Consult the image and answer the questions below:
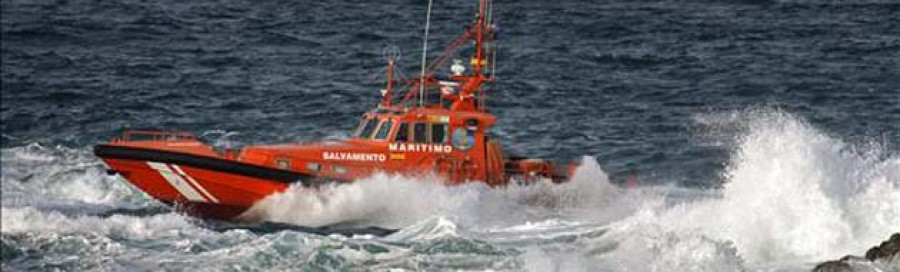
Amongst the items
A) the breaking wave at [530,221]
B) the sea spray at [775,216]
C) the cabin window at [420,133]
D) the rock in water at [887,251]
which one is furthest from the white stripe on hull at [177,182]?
the rock in water at [887,251]

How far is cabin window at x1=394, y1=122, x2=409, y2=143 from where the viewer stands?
86.0 feet

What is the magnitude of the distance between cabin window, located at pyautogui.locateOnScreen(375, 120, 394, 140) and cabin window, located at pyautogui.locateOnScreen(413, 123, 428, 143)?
15.9 inches

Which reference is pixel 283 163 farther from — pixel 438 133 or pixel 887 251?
pixel 887 251

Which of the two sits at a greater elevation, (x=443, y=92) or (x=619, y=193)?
(x=443, y=92)

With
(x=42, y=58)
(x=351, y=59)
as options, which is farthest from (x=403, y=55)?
(x=42, y=58)

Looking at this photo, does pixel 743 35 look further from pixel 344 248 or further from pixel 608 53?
pixel 344 248

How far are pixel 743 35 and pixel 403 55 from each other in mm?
10129

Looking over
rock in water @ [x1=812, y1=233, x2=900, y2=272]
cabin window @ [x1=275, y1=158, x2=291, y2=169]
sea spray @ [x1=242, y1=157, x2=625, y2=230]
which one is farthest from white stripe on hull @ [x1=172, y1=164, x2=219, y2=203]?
rock in water @ [x1=812, y1=233, x2=900, y2=272]

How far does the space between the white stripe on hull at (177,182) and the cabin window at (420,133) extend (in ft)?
12.1

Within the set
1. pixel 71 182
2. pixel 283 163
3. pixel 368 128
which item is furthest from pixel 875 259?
pixel 71 182

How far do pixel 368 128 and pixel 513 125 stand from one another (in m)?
8.63

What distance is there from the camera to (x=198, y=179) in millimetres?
24828

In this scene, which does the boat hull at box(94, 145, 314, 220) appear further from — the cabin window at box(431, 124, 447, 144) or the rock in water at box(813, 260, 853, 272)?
the rock in water at box(813, 260, 853, 272)

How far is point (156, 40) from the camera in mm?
44406
